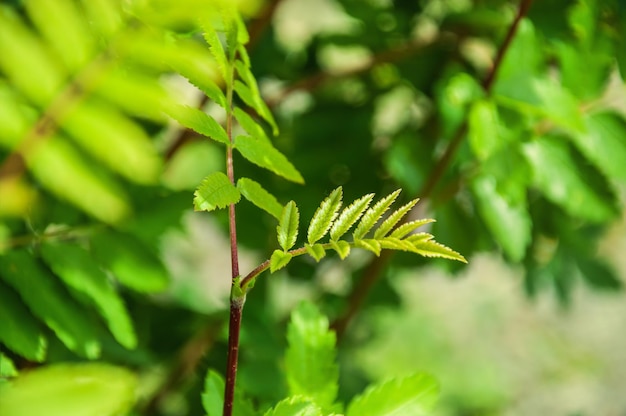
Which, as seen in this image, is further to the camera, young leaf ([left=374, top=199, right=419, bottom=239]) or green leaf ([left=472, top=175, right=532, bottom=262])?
green leaf ([left=472, top=175, right=532, bottom=262])

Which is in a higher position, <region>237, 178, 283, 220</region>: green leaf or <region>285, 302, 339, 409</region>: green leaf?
<region>237, 178, 283, 220</region>: green leaf

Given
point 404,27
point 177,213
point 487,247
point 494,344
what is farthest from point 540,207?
point 494,344

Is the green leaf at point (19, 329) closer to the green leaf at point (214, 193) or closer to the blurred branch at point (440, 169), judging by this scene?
the green leaf at point (214, 193)

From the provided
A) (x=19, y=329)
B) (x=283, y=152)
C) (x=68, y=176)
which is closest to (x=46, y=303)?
Result: (x=19, y=329)

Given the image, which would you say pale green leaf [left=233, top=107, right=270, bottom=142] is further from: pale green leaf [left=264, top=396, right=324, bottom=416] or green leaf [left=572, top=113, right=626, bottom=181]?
green leaf [left=572, top=113, right=626, bottom=181]

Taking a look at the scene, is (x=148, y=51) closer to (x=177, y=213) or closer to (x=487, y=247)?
(x=177, y=213)

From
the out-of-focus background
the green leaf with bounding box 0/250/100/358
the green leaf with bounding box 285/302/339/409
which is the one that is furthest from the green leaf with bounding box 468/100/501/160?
the green leaf with bounding box 0/250/100/358

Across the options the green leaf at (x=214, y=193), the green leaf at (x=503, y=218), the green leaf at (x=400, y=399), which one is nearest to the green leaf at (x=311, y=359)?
the green leaf at (x=400, y=399)
